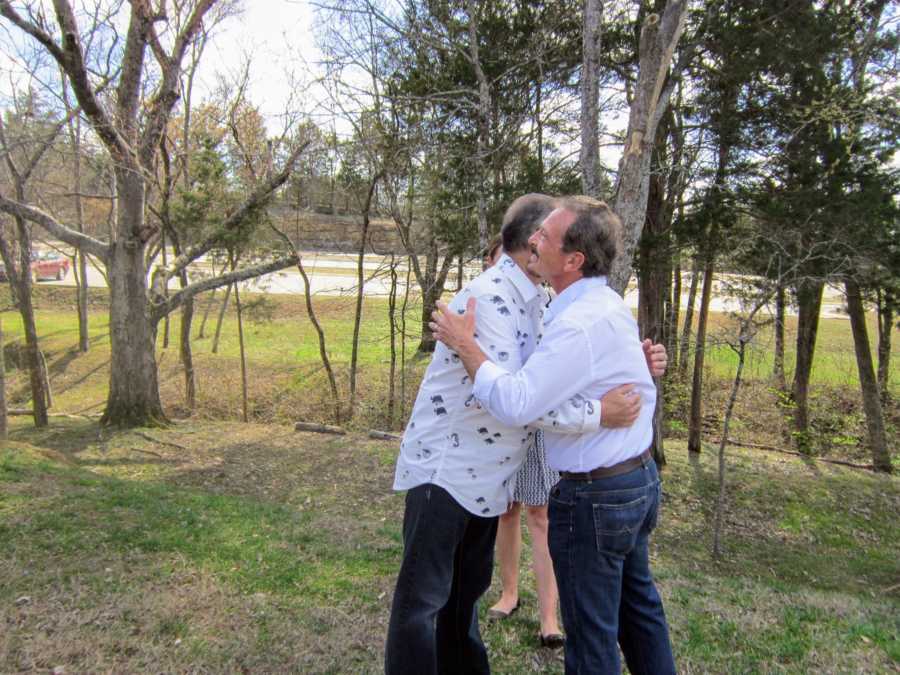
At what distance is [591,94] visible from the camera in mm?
5828

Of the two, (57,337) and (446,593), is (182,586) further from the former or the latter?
(57,337)

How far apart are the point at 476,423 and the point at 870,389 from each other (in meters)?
9.72

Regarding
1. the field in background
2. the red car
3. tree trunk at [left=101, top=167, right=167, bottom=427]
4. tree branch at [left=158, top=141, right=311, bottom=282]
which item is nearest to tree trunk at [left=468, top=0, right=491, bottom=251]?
tree branch at [left=158, top=141, right=311, bottom=282]

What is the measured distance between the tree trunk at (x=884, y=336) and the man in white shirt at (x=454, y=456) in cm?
854

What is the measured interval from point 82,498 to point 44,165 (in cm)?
1167

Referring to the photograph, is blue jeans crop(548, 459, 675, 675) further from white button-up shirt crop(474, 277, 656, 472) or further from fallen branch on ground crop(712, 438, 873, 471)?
fallen branch on ground crop(712, 438, 873, 471)

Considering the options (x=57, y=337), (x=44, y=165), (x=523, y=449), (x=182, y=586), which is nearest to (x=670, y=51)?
(x=523, y=449)

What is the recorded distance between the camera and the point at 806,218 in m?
7.23

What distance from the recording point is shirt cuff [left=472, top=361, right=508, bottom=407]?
5.07 feet

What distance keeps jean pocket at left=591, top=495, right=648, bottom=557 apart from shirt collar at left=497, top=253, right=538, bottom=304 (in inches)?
24.8

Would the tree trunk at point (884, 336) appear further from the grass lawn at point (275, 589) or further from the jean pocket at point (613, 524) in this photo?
the jean pocket at point (613, 524)

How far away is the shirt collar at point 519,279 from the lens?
180cm

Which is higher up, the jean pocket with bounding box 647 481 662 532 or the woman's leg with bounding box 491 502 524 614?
the jean pocket with bounding box 647 481 662 532

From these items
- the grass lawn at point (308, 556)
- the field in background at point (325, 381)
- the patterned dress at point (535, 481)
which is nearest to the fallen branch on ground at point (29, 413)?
the grass lawn at point (308, 556)
